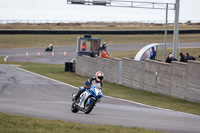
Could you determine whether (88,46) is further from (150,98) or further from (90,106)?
(90,106)

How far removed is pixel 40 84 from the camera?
25344 millimetres

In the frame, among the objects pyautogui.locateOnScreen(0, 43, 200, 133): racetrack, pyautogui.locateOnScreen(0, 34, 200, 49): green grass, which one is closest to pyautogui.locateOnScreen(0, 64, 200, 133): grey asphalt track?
pyautogui.locateOnScreen(0, 43, 200, 133): racetrack

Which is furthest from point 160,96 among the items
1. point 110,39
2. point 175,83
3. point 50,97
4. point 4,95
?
point 110,39

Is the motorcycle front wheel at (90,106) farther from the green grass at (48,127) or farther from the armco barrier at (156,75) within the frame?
the armco barrier at (156,75)

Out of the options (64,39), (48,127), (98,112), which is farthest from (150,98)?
(64,39)

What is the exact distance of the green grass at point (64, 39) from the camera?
67.9m

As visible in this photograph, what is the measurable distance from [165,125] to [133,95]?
33.8ft

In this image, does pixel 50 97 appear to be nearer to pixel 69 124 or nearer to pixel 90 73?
pixel 69 124

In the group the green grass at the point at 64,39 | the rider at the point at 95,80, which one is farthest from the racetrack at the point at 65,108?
the green grass at the point at 64,39

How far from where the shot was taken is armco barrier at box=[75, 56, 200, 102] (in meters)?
19.4

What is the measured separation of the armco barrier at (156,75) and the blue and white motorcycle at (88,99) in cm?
697

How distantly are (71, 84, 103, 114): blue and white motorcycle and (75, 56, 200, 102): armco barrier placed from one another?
22.9 feet

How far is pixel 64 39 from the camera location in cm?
7244

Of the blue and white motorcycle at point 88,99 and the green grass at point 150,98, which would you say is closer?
the blue and white motorcycle at point 88,99
